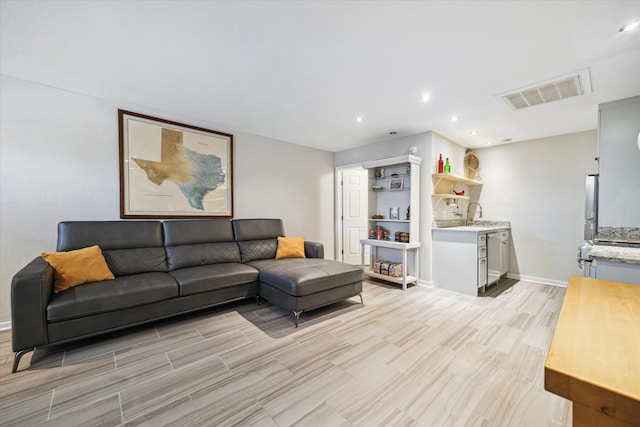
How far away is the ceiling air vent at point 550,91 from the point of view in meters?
2.37

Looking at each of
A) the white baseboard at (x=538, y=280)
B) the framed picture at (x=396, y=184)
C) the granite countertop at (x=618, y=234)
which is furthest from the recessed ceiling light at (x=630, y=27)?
the white baseboard at (x=538, y=280)

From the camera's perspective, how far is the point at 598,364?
560 millimetres

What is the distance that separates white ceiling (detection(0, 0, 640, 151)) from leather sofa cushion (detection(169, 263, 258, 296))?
1.96 metres

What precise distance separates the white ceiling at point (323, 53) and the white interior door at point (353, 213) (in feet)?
7.30

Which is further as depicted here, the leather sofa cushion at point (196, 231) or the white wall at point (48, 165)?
the leather sofa cushion at point (196, 231)

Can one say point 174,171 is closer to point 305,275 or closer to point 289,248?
point 289,248

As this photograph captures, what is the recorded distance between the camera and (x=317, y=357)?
2074mm

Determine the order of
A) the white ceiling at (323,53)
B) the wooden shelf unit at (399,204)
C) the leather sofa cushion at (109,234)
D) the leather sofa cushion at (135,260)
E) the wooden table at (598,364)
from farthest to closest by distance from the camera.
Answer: the wooden shelf unit at (399,204) → the leather sofa cushion at (135,260) → the leather sofa cushion at (109,234) → the white ceiling at (323,53) → the wooden table at (598,364)

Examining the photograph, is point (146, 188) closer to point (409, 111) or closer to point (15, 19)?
point (15, 19)

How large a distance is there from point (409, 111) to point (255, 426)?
3.38m

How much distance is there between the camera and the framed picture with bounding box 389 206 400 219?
4.31m

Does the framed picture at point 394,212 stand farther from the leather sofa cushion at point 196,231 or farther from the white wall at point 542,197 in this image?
the leather sofa cushion at point 196,231

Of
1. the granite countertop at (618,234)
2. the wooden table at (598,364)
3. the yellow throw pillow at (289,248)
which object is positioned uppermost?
the granite countertop at (618,234)

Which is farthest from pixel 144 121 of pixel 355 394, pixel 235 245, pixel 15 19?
pixel 355 394
